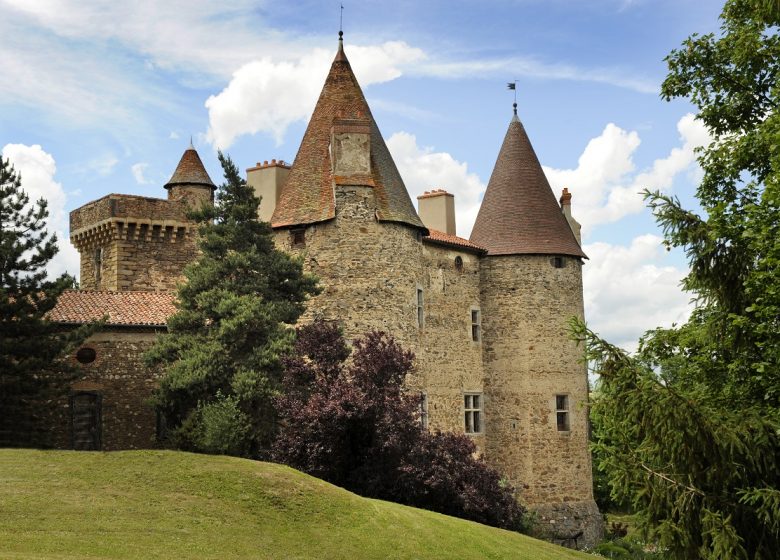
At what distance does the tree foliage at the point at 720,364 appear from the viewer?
1359cm

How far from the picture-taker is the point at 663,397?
13672 millimetres

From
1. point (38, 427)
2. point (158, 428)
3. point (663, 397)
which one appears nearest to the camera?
point (663, 397)

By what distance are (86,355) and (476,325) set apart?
14152 millimetres

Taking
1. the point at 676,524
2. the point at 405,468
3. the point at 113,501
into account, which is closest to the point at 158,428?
the point at 405,468

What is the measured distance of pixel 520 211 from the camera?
37906 millimetres

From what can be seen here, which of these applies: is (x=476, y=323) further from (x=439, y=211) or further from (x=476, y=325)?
(x=439, y=211)

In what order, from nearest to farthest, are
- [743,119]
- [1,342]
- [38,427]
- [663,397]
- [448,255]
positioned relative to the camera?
[663,397], [743,119], [1,342], [38,427], [448,255]

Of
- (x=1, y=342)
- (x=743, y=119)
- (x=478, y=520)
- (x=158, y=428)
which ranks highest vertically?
(x=743, y=119)

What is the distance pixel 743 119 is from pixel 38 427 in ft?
65.9

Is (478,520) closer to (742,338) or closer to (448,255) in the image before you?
(448,255)

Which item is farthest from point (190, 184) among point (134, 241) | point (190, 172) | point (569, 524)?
point (569, 524)

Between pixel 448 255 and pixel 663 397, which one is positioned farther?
pixel 448 255

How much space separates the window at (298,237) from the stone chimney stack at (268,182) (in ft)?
13.8

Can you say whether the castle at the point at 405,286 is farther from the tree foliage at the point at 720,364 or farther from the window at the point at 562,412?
the tree foliage at the point at 720,364
